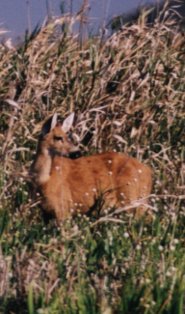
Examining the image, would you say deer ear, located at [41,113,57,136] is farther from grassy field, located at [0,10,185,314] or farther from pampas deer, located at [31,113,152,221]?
grassy field, located at [0,10,185,314]

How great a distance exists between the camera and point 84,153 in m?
9.28

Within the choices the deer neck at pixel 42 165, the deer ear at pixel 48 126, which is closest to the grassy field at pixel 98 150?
the deer neck at pixel 42 165

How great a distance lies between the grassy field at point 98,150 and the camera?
5.17 metres

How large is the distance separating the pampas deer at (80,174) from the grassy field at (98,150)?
0.58 feet

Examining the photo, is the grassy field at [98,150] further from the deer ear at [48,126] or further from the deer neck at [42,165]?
the deer ear at [48,126]

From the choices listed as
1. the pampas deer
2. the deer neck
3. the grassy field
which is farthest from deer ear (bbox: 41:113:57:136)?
the grassy field

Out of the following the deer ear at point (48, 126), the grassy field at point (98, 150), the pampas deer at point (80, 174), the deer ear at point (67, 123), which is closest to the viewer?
the grassy field at point (98, 150)

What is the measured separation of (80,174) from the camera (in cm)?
861

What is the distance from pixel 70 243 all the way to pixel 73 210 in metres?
1.97

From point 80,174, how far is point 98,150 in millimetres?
761

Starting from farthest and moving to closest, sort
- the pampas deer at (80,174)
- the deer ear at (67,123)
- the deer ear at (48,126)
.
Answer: the deer ear at (67,123)
the deer ear at (48,126)
the pampas deer at (80,174)

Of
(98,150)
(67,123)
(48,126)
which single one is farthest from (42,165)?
(98,150)

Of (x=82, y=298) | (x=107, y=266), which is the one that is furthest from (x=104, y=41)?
(x=82, y=298)

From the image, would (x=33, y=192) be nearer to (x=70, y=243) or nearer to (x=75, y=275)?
(x=70, y=243)
